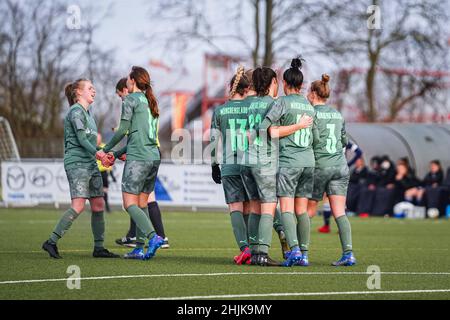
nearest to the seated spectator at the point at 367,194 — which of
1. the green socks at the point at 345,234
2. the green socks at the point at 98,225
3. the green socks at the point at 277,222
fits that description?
the green socks at the point at 277,222

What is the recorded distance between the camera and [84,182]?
11312 mm

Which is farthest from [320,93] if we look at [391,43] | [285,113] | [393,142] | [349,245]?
[391,43]

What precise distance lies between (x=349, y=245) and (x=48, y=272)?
10.6 feet

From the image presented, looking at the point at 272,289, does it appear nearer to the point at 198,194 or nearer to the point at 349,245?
the point at 349,245

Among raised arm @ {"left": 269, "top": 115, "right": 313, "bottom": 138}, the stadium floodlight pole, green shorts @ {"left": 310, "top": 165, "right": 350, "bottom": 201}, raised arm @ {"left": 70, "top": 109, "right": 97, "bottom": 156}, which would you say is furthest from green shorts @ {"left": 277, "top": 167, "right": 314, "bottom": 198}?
the stadium floodlight pole

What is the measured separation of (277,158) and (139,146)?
1.54 meters

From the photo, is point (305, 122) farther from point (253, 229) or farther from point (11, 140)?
point (11, 140)

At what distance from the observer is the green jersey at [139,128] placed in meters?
10.9

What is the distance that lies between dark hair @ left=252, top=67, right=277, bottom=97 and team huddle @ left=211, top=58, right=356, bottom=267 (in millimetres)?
11

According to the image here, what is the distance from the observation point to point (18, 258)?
11281 millimetres

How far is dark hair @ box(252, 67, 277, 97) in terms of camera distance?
417 inches

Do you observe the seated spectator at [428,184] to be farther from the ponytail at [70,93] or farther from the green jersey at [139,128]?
the green jersey at [139,128]

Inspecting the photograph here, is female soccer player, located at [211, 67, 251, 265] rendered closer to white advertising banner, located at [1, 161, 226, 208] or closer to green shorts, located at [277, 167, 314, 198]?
green shorts, located at [277, 167, 314, 198]

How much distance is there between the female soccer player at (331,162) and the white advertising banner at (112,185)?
15.1 metres
